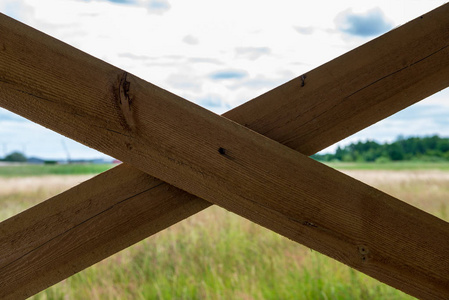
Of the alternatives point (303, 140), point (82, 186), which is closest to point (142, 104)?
point (82, 186)

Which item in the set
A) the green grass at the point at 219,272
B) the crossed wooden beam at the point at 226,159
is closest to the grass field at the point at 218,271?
the green grass at the point at 219,272

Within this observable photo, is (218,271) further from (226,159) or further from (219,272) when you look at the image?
(226,159)

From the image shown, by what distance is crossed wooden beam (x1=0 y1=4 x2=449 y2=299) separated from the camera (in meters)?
1.09

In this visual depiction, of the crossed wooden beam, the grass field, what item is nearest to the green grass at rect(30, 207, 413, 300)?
the grass field

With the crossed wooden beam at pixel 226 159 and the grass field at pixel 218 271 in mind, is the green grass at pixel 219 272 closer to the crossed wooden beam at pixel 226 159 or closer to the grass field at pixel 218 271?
the grass field at pixel 218 271

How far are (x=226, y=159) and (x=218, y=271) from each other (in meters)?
2.65

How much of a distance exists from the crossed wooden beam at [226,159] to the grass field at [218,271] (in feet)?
5.85

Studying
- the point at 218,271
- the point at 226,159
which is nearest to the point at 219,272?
the point at 218,271

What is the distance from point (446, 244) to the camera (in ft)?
4.01

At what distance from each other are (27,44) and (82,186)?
0.39 m

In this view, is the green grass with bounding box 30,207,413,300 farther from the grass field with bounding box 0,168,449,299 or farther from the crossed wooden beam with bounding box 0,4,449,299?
the crossed wooden beam with bounding box 0,4,449,299

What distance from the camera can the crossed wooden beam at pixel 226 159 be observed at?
1.09 meters

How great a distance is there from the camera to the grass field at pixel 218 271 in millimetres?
3082

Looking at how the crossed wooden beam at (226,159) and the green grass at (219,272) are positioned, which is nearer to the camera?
the crossed wooden beam at (226,159)
